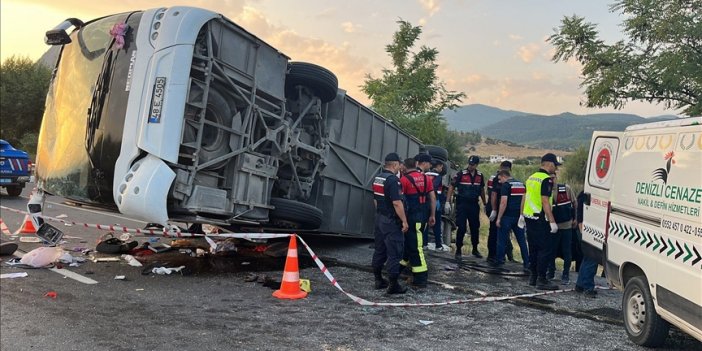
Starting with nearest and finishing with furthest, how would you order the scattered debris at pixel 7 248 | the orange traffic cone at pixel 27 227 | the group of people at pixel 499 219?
the group of people at pixel 499 219 < the scattered debris at pixel 7 248 < the orange traffic cone at pixel 27 227

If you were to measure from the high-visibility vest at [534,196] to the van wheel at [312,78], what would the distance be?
281 centimetres

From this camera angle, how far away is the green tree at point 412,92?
2575cm

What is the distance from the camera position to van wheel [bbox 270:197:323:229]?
582cm

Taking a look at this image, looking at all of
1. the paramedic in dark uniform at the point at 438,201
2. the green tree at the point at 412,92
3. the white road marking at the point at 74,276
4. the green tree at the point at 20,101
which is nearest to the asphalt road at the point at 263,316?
the white road marking at the point at 74,276

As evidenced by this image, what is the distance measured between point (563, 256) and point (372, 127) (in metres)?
3.45

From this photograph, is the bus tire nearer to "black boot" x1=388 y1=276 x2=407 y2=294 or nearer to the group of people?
the group of people

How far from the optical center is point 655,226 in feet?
12.6

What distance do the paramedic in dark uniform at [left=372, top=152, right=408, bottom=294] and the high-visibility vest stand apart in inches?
71.6

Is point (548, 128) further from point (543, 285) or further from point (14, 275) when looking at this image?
point (14, 275)

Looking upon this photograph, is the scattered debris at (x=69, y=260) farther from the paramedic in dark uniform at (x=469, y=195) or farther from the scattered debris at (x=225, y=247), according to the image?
the paramedic in dark uniform at (x=469, y=195)

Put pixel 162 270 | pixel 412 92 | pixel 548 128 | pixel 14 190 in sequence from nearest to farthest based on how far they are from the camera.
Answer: pixel 162 270 < pixel 14 190 < pixel 412 92 < pixel 548 128

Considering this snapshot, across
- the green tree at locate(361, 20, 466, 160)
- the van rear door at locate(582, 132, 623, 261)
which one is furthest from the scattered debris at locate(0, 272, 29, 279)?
the green tree at locate(361, 20, 466, 160)

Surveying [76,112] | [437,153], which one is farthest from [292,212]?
[437,153]

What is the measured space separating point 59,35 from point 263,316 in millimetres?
3881
